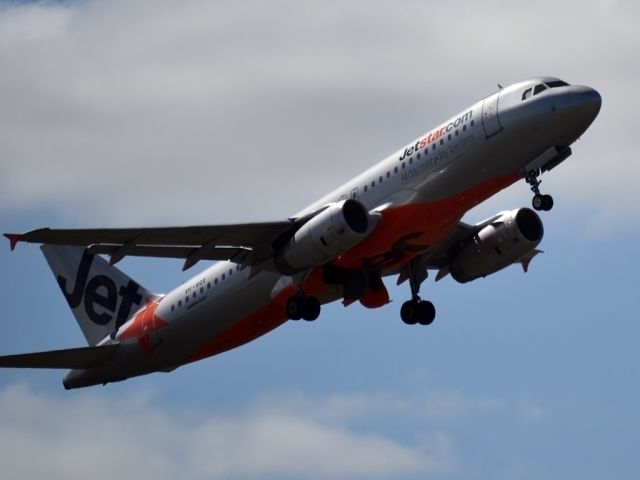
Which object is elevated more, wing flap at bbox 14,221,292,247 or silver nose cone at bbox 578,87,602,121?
silver nose cone at bbox 578,87,602,121

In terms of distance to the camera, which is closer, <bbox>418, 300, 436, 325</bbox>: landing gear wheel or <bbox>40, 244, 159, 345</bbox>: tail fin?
<bbox>418, 300, 436, 325</bbox>: landing gear wheel

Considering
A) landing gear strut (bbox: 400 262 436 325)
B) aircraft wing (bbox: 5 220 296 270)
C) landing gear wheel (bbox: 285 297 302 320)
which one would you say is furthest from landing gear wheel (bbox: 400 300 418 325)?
aircraft wing (bbox: 5 220 296 270)

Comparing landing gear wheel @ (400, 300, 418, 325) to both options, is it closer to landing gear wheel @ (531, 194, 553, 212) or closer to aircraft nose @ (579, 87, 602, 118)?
landing gear wheel @ (531, 194, 553, 212)

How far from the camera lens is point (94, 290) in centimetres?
6250

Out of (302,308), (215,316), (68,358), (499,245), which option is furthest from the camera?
(68,358)

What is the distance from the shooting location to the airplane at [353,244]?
4834 centimetres

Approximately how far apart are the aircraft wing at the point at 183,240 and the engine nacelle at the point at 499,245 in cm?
782

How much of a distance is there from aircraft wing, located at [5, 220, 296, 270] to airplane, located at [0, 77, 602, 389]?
5 cm

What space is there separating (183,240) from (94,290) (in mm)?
12106

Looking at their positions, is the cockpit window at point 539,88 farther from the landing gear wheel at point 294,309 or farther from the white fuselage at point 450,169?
the landing gear wheel at point 294,309

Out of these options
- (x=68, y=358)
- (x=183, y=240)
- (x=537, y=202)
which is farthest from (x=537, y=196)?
(x=68, y=358)

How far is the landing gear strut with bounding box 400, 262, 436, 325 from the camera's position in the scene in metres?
56.3

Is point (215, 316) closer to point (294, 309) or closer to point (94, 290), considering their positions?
point (294, 309)

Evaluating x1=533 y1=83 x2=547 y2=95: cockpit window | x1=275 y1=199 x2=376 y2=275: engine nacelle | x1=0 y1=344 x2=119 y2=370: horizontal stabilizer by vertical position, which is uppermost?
x1=533 y1=83 x2=547 y2=95: cockpit window
